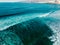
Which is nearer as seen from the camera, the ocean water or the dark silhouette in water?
the ocean water

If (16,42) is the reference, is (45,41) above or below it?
below

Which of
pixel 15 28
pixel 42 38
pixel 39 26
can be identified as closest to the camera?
pixel 15 28

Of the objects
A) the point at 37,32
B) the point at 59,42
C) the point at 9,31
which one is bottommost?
the point at 59,42

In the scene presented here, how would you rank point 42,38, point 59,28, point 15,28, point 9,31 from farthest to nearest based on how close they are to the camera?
point 59,28 < point 42,38 < point 15,28 < point 9,31

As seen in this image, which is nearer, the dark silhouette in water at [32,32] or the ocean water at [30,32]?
the ocean water at [30,32]

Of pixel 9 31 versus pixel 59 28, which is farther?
pixel 59 28

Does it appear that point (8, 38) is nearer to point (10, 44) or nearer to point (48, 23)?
point (10, 44)

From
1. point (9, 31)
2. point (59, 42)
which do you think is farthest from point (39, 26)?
point (9, 31)
